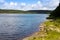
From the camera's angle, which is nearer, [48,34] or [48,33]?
[48,34]

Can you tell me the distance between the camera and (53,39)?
3319 cm

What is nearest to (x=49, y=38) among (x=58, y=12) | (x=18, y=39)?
(x=18, y=39)

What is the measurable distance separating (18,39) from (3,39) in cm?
319

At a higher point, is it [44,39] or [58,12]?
[44,39]

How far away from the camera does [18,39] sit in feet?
140

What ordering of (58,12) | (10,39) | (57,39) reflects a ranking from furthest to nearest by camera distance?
(58,12), (10,39), (57,39)

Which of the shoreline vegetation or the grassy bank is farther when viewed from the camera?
the shoreline vegetation

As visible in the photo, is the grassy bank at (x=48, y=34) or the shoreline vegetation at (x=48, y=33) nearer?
the grassy bank at (x=48, y=34)

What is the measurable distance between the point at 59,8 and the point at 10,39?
64.2 m

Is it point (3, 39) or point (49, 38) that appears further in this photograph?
point (3, 39)

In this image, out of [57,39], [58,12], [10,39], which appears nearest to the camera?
[57,39]

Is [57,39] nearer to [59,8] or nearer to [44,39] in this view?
[44,39]

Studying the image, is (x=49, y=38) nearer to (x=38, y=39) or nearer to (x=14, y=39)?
(x=38, y=39)

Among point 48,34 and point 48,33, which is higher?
point 48,34
